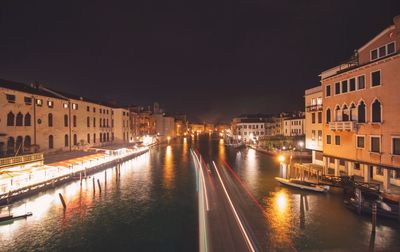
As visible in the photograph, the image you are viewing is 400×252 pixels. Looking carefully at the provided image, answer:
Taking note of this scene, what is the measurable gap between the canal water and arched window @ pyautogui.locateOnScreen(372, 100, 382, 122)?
923cm

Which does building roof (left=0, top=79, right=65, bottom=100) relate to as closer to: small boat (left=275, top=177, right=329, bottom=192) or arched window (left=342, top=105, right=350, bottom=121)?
small boat (left=275, top=177, right=329, bottom=192)

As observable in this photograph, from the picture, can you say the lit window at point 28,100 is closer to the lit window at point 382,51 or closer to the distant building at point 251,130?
the lit window at point 382,51

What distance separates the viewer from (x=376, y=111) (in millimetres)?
24031

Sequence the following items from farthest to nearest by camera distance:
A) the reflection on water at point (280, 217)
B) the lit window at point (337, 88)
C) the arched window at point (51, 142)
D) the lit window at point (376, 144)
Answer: the arched window at point (51, 142), the lit window at point (337, 88), the lit window at point (376, 144), the reflection on water at point (280, 217)

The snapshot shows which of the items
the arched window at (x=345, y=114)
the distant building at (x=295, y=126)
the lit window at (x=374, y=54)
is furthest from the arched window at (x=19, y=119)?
the distant building at (x=295, y=126)

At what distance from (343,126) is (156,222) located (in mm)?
23155

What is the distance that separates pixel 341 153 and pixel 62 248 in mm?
30205

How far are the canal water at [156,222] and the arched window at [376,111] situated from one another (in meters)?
9.23

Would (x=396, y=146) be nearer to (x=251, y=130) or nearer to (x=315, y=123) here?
(x=315, y=123)

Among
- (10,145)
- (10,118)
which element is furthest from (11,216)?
(10,118)

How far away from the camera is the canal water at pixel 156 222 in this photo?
16.8 meters

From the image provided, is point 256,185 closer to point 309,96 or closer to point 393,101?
point 393,101

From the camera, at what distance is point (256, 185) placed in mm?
32781

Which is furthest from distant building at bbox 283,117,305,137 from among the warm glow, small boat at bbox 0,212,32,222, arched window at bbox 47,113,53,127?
small boat at bbox 0,212,32,222
